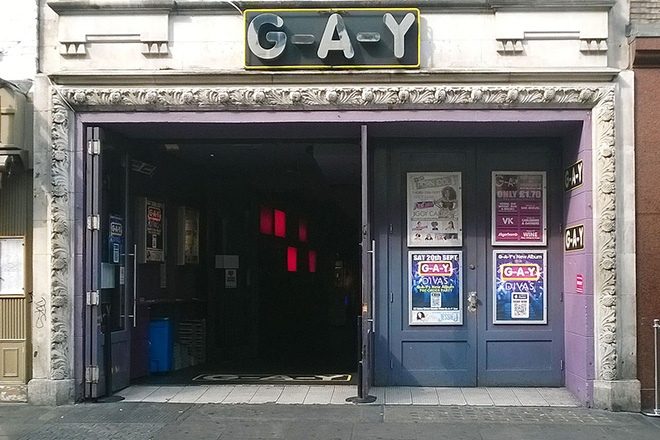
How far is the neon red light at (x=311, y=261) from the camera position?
760 inches

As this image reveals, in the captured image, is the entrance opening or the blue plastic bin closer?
the entrance opening

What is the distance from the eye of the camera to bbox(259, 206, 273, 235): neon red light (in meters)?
15.0

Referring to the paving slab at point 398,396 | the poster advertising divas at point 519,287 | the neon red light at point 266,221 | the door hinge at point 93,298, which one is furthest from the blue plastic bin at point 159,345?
the poster advertising divas at point 519,287

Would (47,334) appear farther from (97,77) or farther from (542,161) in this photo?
(542,161)

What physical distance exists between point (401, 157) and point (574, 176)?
2.20 m

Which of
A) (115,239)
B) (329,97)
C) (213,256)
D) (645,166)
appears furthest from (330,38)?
(213,256)

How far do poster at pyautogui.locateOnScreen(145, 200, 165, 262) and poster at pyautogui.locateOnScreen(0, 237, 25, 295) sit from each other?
6.41ft

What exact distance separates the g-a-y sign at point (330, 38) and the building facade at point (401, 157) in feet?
0.08

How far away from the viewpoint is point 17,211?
9352 mm

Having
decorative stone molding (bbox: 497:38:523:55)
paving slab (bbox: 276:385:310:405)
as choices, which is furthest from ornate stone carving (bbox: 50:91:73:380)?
decorative stone molding (bbox: 497:38:523:55)

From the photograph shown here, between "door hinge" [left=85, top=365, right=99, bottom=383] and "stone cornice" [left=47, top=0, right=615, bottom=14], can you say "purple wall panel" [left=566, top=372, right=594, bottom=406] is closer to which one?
"stone cornice" [left=47, top=0, right=615, bottom=14]

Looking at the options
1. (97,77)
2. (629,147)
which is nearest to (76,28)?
(97,77)

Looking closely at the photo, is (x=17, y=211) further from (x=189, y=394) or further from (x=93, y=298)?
(x=189, y=394)

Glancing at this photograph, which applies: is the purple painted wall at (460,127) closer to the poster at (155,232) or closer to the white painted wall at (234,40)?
the white painted wall at (234,40)
